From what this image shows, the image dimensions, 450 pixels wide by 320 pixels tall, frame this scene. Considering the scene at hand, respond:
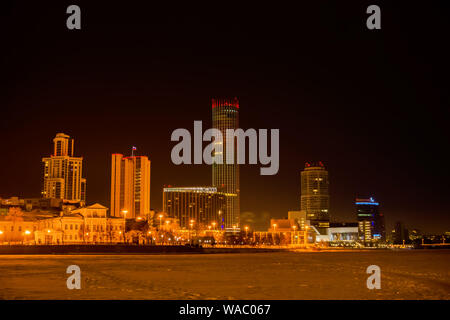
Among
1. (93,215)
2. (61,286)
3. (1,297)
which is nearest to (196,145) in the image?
(61,286)

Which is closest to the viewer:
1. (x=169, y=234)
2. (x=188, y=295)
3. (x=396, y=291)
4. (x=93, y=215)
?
(x=188, y=295)

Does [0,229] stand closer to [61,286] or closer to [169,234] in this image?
[169,234]

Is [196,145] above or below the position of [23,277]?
above

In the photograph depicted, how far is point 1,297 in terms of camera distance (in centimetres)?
2114

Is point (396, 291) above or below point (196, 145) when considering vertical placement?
below

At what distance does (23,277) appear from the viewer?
30.7 metres
